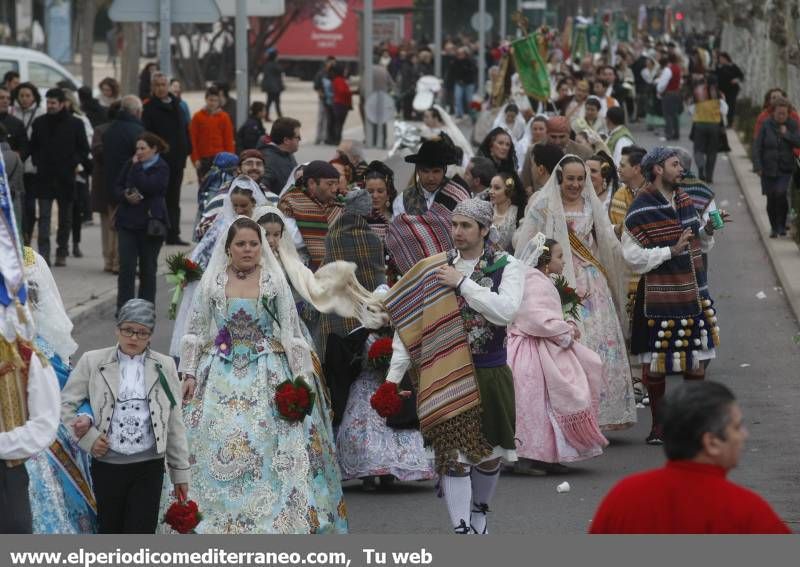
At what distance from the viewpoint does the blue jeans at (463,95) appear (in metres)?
47.7

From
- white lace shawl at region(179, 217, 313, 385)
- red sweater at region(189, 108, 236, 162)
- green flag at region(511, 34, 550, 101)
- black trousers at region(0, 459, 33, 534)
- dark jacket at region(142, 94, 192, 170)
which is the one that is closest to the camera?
black trousers at region(0, 459, 33, 534)

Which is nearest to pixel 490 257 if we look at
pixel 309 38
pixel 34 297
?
A: pixel 34 297

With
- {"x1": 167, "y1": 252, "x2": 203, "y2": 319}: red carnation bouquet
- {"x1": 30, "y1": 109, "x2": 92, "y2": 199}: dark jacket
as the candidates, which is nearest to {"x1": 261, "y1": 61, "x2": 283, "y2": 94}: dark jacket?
{"x1": 30, "y1": 109, "x2": 92, "y2": 199}: dark jacket

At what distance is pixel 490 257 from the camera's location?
27.9 ft

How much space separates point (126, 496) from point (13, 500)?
1405mm

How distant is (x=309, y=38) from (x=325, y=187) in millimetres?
55601

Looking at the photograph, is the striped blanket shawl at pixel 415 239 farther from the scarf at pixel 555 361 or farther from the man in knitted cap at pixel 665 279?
the man in knitted cap at pixel 665 279

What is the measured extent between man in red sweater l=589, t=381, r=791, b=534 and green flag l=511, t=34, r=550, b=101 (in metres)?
20.3

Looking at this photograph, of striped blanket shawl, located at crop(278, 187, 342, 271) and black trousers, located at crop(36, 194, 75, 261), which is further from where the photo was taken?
black trousers, located at crop(36, 194, 75, 261)

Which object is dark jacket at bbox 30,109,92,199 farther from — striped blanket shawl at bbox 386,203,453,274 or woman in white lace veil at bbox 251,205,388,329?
woman in white lace veil at bbox 251,205,388,329

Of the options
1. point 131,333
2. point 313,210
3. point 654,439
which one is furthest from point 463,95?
point 131,333

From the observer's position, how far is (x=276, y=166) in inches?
583

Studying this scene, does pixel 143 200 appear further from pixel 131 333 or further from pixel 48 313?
pixel 131 333

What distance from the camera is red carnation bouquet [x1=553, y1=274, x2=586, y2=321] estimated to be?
11195mm
